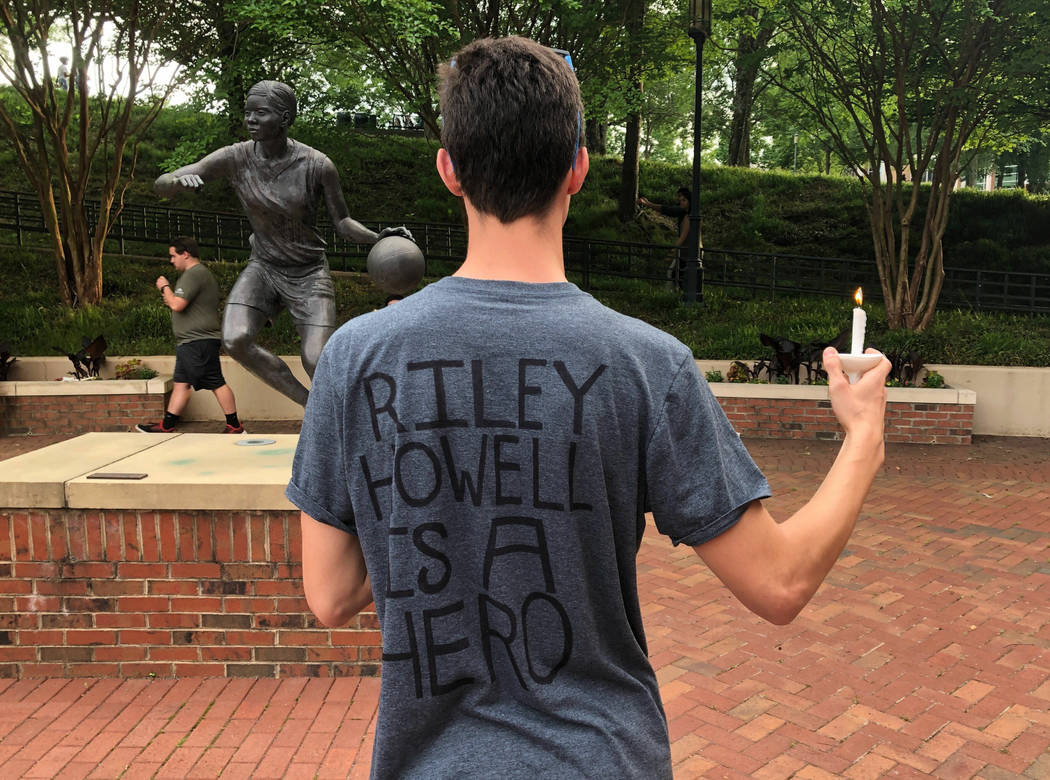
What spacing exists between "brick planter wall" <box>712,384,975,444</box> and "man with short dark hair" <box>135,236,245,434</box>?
18.1 ft

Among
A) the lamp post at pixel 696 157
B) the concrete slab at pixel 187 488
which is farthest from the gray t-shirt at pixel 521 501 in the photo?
the lamp post at pixel 696 157

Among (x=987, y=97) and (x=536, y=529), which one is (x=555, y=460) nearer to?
(x=536, y=529)

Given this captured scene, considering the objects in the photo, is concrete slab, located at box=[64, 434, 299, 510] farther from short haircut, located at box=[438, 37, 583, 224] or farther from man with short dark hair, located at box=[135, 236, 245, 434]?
man with short dark hair, located at box=[135, 236, 245, 434]

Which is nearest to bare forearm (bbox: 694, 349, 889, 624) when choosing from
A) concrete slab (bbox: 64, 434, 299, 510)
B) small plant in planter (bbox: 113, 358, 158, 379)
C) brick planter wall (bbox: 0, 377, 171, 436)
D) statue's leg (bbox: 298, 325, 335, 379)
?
concrete slab (bbox: 64, 434, 299, 510)

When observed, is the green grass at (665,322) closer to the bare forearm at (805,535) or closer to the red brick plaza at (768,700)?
the red brick plaza at (768,700)

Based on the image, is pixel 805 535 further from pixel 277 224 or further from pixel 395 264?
pixel 277 224

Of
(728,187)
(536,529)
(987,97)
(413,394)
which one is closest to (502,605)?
(536,529)

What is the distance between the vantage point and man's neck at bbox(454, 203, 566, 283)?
51.3 inches

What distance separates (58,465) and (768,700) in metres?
3.50

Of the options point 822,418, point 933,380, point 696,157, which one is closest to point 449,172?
point 822,418

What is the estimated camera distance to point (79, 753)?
3604 mm

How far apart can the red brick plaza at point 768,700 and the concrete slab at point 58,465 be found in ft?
2.89

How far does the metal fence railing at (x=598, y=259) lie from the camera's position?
1744 cm

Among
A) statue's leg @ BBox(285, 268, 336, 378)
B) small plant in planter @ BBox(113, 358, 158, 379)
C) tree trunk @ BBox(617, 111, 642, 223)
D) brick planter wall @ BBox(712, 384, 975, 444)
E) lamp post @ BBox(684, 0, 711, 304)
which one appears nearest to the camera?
statue's leg @ BBox(285, 268, 336, 378)
